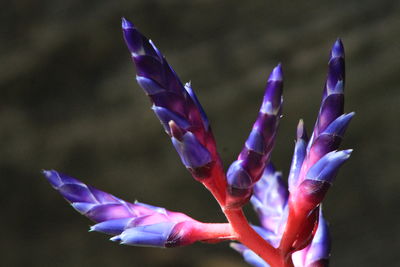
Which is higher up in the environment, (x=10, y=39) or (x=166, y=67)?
(x=10, y=39)

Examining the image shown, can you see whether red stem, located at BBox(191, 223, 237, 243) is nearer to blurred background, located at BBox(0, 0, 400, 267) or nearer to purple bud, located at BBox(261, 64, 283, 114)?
purple bud, located at BBox(261, 64, 283, 114)

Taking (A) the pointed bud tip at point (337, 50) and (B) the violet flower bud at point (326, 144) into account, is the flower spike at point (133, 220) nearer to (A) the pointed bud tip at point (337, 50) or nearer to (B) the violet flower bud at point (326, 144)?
(B) the violet flower bud at point (326, 144)

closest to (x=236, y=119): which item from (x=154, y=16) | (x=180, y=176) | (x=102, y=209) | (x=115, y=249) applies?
(x=180, y=176)

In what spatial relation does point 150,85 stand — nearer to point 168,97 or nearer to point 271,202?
point 168,97

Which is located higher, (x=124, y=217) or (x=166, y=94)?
(x=166, y=94)

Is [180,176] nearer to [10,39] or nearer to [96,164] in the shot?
[96,164]

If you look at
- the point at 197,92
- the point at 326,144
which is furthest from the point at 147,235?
the point at 197,92
